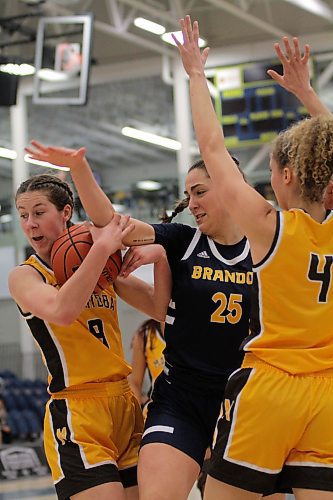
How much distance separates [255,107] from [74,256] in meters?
12.7

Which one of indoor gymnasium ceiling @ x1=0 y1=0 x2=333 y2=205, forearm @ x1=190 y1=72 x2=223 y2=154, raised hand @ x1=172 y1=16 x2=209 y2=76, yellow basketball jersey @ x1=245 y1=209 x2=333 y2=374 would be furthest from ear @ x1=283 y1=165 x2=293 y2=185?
indoor gymnasium ceiling @ x1=0 y1=0 x2=333 y2=205

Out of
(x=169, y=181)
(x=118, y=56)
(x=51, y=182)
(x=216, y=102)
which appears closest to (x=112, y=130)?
(x=169, y=181)

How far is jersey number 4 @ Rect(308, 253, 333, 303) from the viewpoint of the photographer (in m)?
2.99

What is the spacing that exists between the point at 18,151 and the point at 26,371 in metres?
5.38

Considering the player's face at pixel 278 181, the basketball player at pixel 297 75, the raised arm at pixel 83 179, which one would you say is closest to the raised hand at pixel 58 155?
the raised arm at pixel 83 179

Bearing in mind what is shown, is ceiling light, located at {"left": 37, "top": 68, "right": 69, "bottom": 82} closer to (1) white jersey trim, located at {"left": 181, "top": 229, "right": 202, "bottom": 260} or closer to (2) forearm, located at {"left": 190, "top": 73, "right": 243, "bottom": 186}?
(1) white jersey trim, located at {"left": 181, "top": 229, "right": 202, "bottom": 260}

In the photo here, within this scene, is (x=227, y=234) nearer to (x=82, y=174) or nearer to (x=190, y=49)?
(x=82, y=174)

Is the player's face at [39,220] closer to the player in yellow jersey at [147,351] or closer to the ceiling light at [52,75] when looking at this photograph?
the player in yellow jersey at [147,351]

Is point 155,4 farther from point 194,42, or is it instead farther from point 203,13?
point 194,42

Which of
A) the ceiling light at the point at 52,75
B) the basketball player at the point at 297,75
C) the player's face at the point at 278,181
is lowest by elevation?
the player's face at the point at 278,181

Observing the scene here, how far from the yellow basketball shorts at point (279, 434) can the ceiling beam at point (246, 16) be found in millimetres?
15027

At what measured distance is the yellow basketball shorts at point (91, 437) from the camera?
3.55 metres

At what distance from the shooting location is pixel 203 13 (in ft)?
63.4

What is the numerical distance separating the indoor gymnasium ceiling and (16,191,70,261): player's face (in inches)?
469
